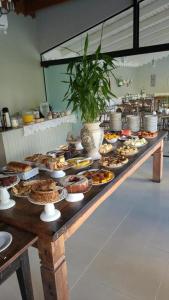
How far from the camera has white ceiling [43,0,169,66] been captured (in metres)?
3.23

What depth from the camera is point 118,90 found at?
4117 millimetres

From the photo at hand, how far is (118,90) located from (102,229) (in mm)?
2779

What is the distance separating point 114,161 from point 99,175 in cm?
30

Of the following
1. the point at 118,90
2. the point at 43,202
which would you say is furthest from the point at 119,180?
the point at 118,90

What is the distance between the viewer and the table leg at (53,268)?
1.05 metres

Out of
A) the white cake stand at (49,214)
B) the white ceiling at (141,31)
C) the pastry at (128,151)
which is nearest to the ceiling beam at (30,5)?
the white ceiling at (141,31)

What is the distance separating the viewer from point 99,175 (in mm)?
1526

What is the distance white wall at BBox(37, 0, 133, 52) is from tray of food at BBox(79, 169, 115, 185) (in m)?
2.83

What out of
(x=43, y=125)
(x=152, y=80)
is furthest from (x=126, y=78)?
(x=43, y=125)

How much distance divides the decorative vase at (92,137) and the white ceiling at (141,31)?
73.2 inches

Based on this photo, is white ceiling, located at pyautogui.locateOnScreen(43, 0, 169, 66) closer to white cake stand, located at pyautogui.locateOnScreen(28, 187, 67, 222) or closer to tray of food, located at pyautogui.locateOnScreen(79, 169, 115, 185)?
tray of food, located at pyautogui.locateOnScreen(79, 169, 115, 185)

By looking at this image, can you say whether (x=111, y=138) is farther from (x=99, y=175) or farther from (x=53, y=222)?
(x=53, y=222)

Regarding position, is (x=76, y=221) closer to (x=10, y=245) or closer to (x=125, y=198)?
(x=10, y=245)

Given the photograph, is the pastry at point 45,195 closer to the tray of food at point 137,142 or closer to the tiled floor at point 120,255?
the tiled floor at point 120,255
